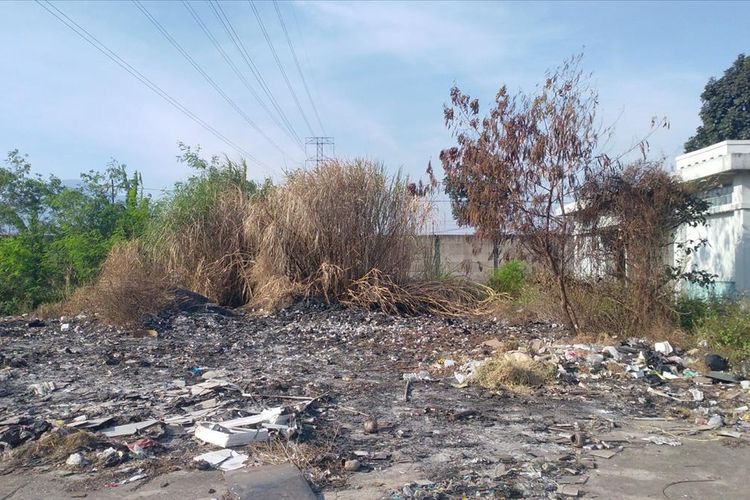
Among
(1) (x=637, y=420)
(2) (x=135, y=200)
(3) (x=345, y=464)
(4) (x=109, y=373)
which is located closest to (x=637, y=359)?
(1) (x=637, y=420)

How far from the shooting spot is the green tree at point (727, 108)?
83.6 feet

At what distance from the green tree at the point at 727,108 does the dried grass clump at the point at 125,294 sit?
21843 mm

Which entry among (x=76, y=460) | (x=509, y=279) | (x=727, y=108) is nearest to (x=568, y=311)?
(x=509, y=279)

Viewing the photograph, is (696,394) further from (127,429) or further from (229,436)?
(127,429)

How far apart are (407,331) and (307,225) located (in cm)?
404

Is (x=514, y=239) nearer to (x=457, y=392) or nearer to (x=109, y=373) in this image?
(x=457, y=392)

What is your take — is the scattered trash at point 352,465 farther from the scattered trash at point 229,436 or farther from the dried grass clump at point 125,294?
Answer: the dried grass clump at point 125,294

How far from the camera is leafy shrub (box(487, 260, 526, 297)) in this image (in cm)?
1655

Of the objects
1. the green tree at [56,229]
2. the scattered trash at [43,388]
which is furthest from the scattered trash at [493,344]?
the green tree at [56,229]

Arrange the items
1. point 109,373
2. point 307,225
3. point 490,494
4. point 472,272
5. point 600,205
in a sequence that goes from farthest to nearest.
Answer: point 472,272 → point 307,225 → point 600,205 → point 109,373 → point 490,494

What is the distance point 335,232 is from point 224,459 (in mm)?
9902

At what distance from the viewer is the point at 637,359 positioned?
9211 mm

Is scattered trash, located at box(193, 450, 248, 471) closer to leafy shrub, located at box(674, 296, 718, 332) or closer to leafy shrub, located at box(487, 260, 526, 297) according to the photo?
leafy shrub, located at box(674, 296, 718, 332)

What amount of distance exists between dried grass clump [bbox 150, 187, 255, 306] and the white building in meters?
9.61
